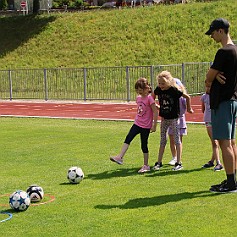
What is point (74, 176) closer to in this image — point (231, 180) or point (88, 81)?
point (231, 180)

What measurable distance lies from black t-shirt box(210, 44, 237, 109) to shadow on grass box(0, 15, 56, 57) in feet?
140

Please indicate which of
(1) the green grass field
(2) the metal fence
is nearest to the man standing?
(1) the green grass field

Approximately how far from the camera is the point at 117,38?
155ft

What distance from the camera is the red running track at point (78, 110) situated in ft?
73.7

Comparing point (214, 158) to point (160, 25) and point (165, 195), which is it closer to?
point (165, 195)

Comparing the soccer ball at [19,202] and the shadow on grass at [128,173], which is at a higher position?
the soccer ball at [19,202]

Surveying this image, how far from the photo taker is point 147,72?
30.5 m

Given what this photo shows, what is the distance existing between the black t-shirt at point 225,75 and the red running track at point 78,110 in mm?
11271

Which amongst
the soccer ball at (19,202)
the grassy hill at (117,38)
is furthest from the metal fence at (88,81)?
the soccer ball at (19,202)

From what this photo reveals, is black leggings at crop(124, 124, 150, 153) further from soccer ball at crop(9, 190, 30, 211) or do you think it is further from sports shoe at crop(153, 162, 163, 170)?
soccer ball at crop(9, 190, 30, 211)

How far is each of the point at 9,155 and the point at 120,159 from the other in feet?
10.9

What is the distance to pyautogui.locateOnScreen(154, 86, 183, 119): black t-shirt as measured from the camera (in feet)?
35.2

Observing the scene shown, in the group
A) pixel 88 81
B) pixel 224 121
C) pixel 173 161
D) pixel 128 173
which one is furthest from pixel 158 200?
pixel 88 81

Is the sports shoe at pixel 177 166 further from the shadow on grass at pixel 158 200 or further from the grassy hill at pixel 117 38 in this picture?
the grassy hill at pixel 117 38
